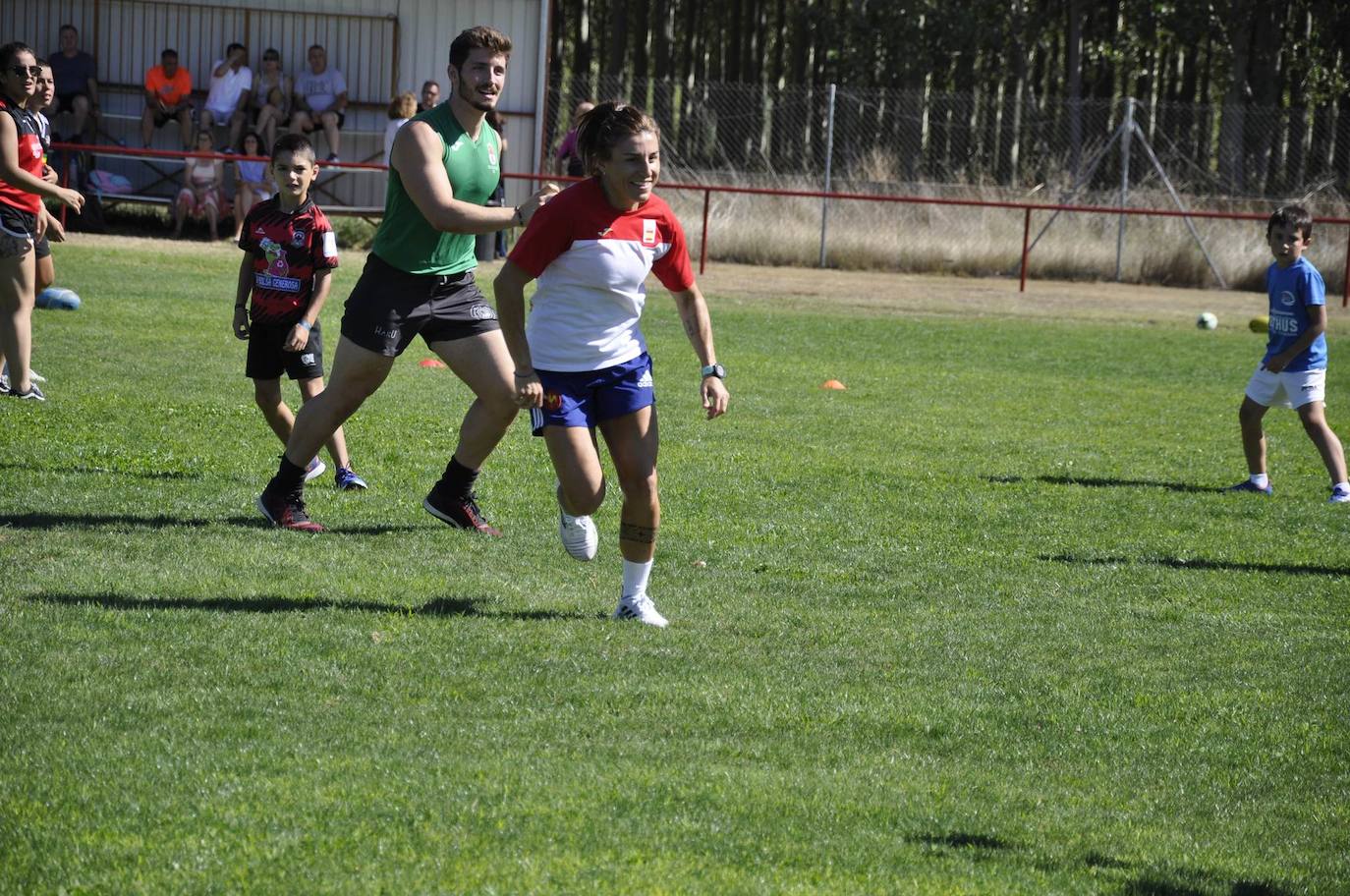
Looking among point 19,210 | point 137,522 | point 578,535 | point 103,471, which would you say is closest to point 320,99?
point 19,210

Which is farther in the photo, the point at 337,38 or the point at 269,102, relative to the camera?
the point at 337,38

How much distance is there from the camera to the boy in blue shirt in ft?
29.2

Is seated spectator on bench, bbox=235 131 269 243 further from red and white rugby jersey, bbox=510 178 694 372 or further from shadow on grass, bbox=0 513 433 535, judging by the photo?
red and white rugby jersey, bbox=510 178 694 372

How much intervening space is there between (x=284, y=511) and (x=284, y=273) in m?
1.27

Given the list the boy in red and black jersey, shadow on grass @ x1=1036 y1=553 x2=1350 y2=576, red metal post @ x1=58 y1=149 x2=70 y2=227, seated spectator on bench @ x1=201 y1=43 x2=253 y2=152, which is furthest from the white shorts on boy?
seated spectator on bench @ x1=201 y1=43 x2=253 y2=152

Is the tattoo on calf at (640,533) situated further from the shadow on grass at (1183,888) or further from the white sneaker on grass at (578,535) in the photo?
the shadow on grass at (1183,888)

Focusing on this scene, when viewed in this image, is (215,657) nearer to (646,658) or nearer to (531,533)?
(646,658)

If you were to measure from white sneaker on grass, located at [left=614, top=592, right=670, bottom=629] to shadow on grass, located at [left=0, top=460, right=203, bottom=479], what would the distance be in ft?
9.78

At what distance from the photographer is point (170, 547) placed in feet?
20.7

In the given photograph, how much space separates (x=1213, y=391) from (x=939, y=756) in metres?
9.86

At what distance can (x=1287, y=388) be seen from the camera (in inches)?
359

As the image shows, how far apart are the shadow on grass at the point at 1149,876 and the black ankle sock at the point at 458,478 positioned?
3.42 meters

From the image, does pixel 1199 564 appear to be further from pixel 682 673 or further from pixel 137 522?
pixel 137 522

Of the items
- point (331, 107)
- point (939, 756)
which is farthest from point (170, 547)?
point (331, 107)
